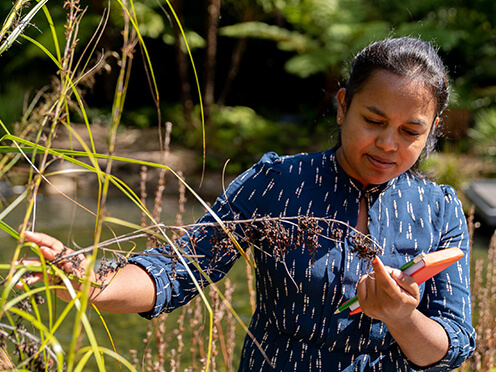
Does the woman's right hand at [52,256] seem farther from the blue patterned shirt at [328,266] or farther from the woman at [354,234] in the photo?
the blue patterned shirt at [328,266]

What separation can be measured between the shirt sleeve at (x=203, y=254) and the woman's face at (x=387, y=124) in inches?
10.7

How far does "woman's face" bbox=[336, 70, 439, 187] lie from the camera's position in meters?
1.42

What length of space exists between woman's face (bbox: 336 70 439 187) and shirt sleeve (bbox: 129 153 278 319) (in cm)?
27

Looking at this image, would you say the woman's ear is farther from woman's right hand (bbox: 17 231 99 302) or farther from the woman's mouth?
woman's right hand (bbox: 17 231 99 302)

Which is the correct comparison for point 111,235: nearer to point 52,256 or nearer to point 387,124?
point 387,124

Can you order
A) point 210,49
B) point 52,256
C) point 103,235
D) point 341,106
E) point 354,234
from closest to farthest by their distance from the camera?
point 52,256, point 354,234, point 341,106, point 103,235, point 210,49

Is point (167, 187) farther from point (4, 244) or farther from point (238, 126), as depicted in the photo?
point (4, 244)

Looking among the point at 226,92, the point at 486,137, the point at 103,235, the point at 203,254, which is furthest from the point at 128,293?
the point at 226,92

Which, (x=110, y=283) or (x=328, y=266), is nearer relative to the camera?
(x=110, y=283)

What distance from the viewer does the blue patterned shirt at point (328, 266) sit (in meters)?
1.46

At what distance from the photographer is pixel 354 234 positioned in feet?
4.37

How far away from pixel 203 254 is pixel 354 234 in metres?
0.37

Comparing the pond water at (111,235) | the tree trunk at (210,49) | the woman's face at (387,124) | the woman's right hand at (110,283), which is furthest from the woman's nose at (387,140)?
the tree trunk at (210,49)

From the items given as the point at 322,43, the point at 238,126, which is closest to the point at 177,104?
the point at 238,126
